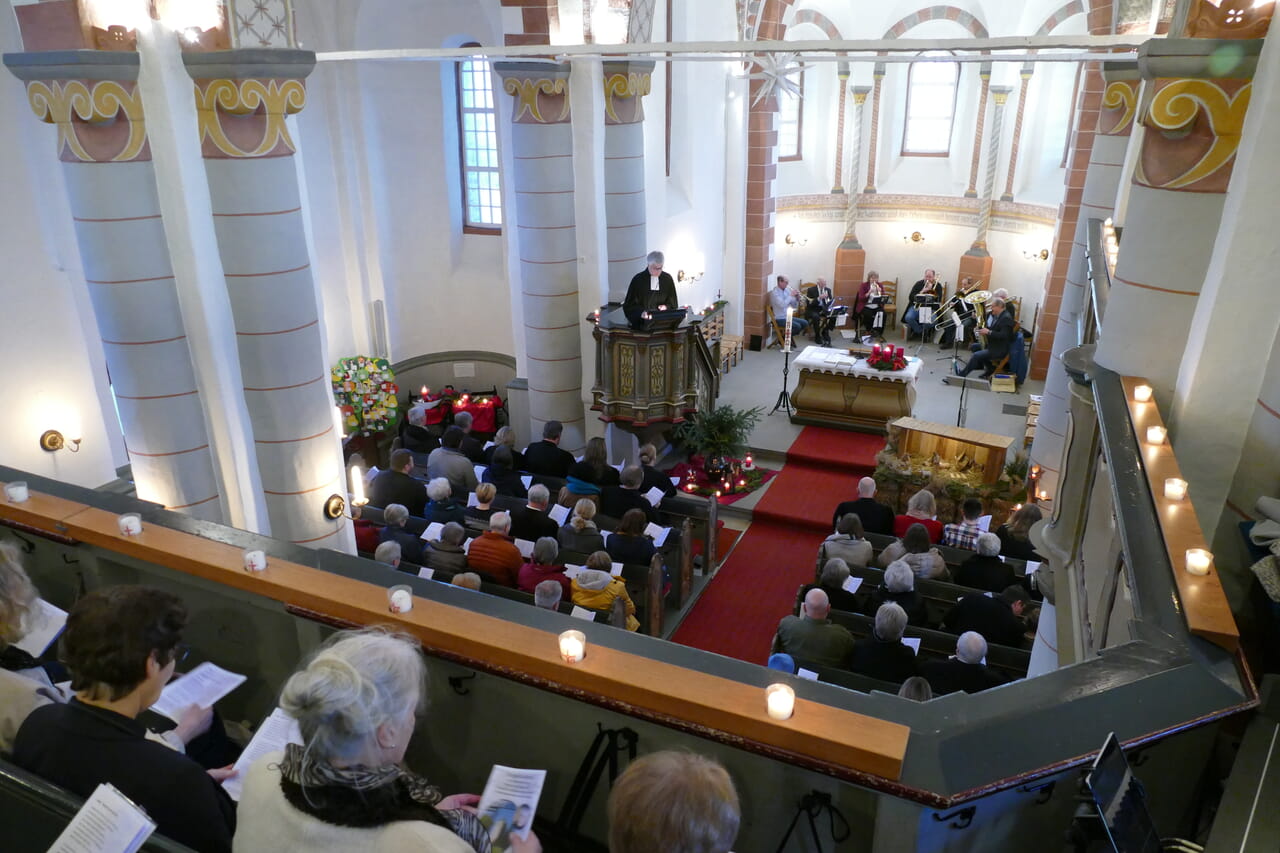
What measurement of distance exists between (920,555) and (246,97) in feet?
18.2

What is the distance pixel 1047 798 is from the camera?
7.27 ft

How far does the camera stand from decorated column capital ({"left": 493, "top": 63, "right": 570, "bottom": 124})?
9.20m

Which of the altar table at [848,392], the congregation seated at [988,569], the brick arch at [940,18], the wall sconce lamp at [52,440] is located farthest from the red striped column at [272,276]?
the brick arch at [940,18]

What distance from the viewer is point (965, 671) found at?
485 cm

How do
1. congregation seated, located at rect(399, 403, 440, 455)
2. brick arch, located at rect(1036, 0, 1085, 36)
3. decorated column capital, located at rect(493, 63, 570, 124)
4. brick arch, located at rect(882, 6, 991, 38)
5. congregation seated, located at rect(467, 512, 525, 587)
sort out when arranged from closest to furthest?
congregation seated, located at rect(467, 512, 525, 587) → decorated column capital, located at rect(493, 63, 570, 124) → congregation seated, located at rect(399, 403, 440, 455) → brick arch, located at rect(1036, 0, 1085, 36) → brick arch, located at rect(882, 6, 991, 38)

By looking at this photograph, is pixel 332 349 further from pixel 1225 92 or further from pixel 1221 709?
pixel 1221 709

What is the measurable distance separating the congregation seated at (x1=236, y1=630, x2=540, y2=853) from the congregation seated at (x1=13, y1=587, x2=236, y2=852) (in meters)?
0.38

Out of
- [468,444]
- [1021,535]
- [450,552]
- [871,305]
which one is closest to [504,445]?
[468,444]

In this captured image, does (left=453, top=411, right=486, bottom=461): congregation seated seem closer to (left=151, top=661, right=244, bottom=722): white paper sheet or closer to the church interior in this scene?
the church interior

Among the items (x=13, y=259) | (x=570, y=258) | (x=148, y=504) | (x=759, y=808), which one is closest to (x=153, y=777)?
(x=759, y=808)

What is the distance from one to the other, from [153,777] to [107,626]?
38 cm

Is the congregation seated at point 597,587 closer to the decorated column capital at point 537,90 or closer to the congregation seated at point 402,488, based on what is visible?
the congregation seated at point 402,488

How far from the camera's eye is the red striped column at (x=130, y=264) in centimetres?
544

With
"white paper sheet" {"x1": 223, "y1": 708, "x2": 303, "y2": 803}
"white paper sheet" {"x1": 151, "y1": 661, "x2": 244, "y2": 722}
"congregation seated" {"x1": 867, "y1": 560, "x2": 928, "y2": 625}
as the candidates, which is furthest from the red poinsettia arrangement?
"white paper sheet" {"x1": 223, "y1": 708, "x2": 303, "y2": 803}
